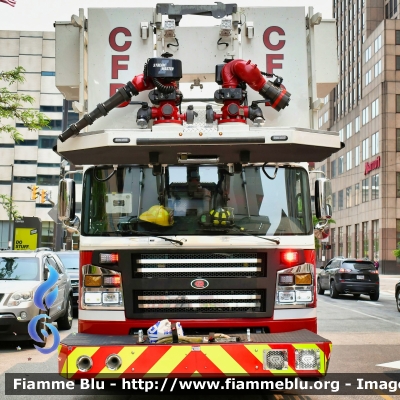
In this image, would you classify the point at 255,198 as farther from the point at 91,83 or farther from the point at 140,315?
the point at 91,83

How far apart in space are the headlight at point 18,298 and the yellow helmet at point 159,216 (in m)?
5.70

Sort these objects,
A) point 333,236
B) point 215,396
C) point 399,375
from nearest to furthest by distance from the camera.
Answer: point 215,396 < point 399,375 < point 333,236

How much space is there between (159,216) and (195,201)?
15.7 inches

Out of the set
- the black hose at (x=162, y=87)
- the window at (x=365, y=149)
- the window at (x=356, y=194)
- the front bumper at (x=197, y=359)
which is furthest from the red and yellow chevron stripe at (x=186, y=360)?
the window at (x=356, y=194)

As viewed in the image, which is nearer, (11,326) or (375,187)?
(11,326)

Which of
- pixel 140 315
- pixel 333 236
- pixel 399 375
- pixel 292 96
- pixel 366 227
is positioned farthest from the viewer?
pixel 333 236

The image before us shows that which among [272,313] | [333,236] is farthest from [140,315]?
[333,236]

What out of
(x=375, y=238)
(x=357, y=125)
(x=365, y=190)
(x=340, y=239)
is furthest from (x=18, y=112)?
(x=340, y=239)

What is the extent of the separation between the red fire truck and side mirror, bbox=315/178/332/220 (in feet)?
0.04

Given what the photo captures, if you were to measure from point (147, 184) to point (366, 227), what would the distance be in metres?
70.7

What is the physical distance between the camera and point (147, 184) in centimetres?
720

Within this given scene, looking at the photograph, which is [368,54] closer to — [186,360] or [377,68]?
[377,68]

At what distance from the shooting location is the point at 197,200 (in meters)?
7.09

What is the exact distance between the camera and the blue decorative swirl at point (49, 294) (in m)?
12.3
